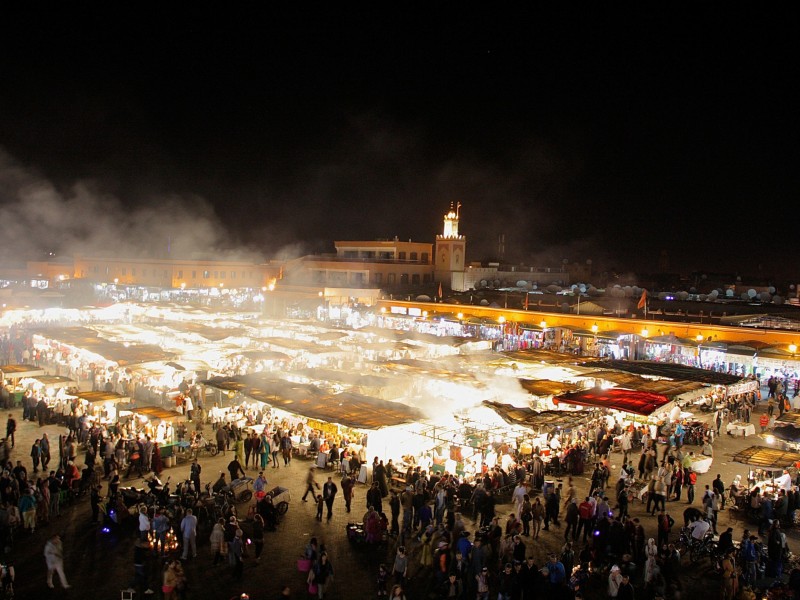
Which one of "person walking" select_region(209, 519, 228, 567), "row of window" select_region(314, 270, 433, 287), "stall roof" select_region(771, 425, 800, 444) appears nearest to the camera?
"person walking" select_region(209, 519, 228, 567)

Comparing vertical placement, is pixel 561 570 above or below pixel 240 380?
below

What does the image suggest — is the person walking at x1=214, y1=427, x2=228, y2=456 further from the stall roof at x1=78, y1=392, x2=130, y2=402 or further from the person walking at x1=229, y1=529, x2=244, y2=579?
the person walking at x1=229, y1=529, x2=244, y2=579

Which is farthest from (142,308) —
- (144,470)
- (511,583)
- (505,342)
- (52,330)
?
(511,583)

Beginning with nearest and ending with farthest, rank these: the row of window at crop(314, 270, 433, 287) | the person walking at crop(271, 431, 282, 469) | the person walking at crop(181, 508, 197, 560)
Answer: the person walking at crop(181, 508, 197, 560), the person walking at crop(271, 431, 282, 469), the row of window at crop(314, 270, 433, 287)

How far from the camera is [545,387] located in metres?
13.5

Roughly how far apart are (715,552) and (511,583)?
330cm

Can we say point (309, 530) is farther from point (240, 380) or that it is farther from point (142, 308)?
point (142, 308)

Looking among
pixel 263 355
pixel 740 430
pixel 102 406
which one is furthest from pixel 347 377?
pixel 740 430

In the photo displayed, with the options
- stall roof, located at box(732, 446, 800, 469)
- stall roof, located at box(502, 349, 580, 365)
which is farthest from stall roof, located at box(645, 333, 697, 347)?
stall roof, located at box(732, 446, 800, 469)

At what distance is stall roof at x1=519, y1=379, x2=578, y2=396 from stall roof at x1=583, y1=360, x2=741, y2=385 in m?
2.63

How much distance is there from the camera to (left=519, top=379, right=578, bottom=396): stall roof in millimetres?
13031

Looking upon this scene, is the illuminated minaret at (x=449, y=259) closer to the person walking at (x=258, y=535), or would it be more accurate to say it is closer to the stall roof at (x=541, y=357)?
the stall roof at (x=541, y=357)

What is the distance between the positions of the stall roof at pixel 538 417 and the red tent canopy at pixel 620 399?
0.32 metres

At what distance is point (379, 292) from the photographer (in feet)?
116
